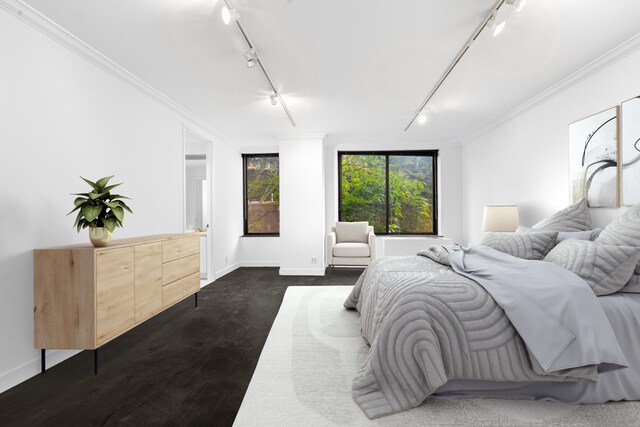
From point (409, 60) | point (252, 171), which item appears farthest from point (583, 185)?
point (252, 171)

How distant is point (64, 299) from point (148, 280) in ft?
1.98

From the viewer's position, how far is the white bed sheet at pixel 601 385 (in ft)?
5.24

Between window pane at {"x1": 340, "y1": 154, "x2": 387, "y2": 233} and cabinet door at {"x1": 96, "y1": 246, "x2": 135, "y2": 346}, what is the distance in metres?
4.58

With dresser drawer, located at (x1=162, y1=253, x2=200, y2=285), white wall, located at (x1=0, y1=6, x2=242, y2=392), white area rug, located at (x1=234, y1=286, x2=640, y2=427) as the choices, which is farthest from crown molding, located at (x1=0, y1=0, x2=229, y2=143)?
white area rug, located at (x1=234, y1=286, x2=640, y2=427)

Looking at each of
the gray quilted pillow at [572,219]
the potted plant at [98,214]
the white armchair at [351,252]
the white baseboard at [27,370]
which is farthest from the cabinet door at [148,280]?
the gray quilted pillow at [572,219]

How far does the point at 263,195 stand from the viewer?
6375 millimetres

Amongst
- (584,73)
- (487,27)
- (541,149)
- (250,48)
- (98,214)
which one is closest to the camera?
(98,214)

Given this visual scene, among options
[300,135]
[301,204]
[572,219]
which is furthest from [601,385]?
[300,135]

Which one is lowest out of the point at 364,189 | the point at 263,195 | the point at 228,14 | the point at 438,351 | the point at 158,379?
the point at 158,379

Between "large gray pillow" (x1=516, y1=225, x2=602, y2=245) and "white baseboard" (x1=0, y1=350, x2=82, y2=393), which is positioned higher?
"large gray pillow" (x1=516, y1=225, x2=602, y2=245)

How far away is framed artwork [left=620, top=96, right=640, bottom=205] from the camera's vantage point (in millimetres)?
2443

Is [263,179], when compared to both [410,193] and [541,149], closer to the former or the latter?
[410,193]

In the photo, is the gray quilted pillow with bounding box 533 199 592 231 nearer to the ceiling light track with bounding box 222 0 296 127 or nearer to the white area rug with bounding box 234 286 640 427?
the white area rug with bounding box 234 286 640 427

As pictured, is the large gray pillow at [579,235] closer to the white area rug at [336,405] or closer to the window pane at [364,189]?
the white area rug at [336,405]
